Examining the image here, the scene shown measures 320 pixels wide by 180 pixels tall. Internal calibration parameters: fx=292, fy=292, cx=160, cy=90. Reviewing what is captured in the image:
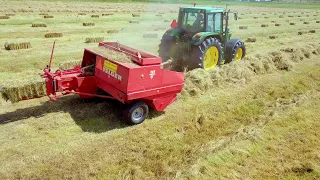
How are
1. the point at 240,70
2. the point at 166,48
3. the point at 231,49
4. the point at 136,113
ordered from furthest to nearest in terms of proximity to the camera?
1. the point at 231,49
2. the point at 166,48
3. the point at 240,70
4. the point at 136,113

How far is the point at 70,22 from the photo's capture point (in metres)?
19.3

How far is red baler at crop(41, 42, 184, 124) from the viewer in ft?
18.7

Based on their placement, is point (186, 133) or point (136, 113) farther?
point (136, 113)

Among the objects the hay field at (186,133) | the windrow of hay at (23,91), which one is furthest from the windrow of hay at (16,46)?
the windrow of hay at (23,91)

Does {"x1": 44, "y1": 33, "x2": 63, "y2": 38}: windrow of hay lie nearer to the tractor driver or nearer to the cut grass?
the tractor driver

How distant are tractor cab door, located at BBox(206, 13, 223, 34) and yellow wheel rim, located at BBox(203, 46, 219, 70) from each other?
23.7 inches

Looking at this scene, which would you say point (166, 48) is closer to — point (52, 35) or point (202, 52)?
point (202, 52)

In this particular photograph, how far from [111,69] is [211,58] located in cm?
448

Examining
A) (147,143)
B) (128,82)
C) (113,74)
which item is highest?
(113,74)

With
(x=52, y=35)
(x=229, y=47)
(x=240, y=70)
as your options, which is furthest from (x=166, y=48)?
(x=52, y=35)

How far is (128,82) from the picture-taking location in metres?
5.52

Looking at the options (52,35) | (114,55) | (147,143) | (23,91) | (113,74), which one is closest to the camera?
(147,143)

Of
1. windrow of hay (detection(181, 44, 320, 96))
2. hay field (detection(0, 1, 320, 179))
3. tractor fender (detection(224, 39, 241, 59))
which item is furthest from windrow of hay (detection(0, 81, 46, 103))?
tractor fender (detection(224, 39, 241, 59))

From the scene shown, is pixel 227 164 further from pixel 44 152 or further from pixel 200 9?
pixel 200 9
